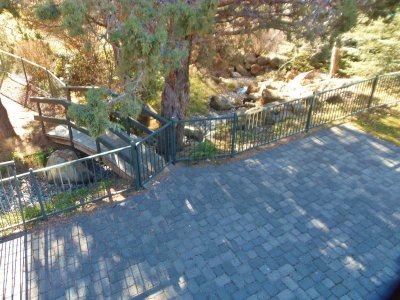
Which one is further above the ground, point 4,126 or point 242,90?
point 4,126

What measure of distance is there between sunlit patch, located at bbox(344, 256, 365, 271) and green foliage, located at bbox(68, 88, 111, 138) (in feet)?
13.4

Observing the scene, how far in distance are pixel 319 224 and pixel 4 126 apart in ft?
28.5

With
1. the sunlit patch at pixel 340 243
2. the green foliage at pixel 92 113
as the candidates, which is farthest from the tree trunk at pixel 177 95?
the sunlit patch at pixel 340 243

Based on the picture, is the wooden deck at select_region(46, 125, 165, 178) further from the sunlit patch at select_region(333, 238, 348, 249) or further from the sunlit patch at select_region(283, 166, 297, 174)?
the sunlit patch at select_region(333, 238, 348, 249)

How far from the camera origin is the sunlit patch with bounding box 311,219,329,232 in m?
5.46

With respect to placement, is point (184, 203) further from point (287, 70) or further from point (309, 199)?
point (287, 70)

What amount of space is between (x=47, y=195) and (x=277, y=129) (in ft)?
18.8

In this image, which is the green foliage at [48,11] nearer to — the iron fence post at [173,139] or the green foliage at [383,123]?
the iron fence post at [173,139]

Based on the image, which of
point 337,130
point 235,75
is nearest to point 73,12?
point 337,130

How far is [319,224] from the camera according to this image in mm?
5543

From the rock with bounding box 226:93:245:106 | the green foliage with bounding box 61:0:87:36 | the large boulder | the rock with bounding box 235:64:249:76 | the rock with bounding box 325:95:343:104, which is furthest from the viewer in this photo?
the rock with bounding box 235:64:249:76

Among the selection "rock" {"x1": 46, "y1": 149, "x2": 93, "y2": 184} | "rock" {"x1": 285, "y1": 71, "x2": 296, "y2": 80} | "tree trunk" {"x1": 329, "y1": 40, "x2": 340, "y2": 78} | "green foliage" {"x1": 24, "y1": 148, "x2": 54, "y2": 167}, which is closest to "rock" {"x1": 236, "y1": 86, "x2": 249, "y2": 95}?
"rock" {"x1": 285, "y1": 71, "x2": 296, "y2": 80}

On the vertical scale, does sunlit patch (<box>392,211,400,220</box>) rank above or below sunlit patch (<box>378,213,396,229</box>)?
above

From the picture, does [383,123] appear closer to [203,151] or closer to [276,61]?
[203,151]
